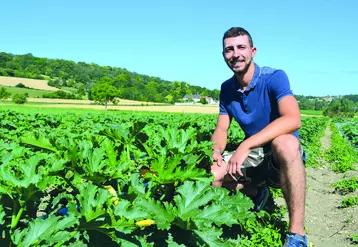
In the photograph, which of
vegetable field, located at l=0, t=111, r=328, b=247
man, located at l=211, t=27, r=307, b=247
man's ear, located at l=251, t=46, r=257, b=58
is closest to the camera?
vegetable field, located at l=0, t=111, r=328, b=247

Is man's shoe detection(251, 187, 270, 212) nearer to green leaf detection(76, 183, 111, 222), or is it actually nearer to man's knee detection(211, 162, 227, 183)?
man's knee detection(211, 162, 227, 183)

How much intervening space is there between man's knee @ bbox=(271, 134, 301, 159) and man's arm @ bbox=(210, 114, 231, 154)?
772 mm

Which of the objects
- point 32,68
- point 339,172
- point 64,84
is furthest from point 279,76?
point 32,68

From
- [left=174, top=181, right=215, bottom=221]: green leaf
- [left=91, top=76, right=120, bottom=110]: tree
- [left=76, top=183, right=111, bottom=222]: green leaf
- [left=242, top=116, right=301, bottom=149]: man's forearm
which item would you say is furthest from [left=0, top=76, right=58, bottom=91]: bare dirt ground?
[left=76, top=183, right=111, bottom=222]: green leaf

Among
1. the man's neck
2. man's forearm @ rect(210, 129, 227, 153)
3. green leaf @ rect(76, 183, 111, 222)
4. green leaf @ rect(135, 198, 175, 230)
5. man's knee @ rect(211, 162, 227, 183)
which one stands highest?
the man's neck

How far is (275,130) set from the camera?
354 centimetres

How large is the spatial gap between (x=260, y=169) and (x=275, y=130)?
0.57 meters

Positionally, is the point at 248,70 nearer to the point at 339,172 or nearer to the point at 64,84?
the point at 339,172

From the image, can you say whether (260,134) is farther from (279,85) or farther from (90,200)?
(90,200)

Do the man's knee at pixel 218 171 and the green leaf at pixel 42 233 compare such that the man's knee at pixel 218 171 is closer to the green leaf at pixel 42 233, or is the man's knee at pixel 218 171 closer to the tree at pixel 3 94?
the green leaf at pixel 42 233

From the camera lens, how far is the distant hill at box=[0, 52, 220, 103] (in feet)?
289

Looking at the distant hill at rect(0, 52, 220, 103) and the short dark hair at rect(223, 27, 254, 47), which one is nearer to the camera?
the short dark hair at rect(223, 27, 254, 47)

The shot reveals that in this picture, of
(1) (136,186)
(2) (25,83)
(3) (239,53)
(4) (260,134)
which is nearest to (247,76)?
(3) (239,53)

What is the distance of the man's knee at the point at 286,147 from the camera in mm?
3406
